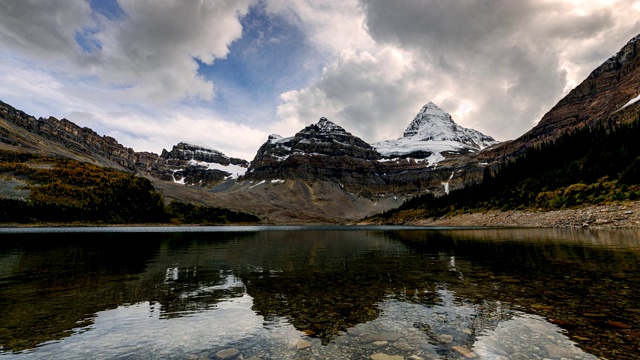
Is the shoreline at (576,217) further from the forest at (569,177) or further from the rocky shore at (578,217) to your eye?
the forest at (569,177)

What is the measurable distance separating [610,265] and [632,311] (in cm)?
1274

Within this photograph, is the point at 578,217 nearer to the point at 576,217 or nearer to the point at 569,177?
the point at 576,217

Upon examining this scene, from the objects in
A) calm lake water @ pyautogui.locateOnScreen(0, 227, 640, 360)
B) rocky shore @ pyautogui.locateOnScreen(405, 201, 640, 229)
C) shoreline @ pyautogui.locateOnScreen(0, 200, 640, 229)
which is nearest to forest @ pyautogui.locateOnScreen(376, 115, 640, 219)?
shoreline @ pyautogui.locateOnScreen(0, 200, 640, 229)

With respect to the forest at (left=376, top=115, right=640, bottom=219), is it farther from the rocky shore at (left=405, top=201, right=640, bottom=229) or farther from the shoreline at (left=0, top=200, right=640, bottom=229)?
the rocky shore at (left=405, top=201, right=640, bottom=229)

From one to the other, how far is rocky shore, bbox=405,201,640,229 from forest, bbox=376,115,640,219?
3220 millimetres

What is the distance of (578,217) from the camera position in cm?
7531

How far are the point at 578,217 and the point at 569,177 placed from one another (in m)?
34.2

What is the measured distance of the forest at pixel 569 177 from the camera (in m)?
81.0

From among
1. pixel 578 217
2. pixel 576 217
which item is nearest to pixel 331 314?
pixel 578 217

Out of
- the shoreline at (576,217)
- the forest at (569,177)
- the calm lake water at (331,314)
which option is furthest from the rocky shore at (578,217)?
the calm lake water at (331,314)

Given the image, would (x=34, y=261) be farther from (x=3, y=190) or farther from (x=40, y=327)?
(x=3, y=190)

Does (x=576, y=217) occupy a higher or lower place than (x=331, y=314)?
higher

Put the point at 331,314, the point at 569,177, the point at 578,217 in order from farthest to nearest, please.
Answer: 1. the point at 569,177
2. the point at 578,217
3. the point at 331,314

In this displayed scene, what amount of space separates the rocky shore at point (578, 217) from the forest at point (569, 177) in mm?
3220
